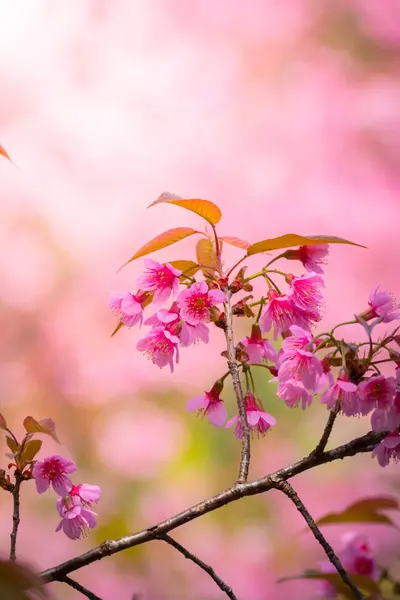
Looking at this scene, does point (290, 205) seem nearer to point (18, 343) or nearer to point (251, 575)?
point (18, 343)

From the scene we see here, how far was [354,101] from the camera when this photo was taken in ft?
5.47

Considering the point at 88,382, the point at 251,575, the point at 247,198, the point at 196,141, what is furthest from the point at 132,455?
the point at 196,141

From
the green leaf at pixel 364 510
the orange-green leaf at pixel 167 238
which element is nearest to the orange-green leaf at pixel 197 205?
the orange-green leaf at pixel 167 238

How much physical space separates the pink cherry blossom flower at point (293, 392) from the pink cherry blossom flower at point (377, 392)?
0.04m

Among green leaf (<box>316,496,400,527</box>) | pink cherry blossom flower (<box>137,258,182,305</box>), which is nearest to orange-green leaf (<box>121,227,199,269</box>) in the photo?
pink cherry blossom flower (<box>137,258,182,305</box>)

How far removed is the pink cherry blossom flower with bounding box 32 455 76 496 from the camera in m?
0.40

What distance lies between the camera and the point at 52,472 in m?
0.41

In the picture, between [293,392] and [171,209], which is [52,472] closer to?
[293,392]

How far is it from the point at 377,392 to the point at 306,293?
10 cm

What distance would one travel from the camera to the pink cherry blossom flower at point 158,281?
434mm

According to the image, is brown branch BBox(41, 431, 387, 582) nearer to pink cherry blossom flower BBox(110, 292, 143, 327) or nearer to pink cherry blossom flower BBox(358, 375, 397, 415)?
pink cherry blossom flower BBox(358, 375, 397, 415)

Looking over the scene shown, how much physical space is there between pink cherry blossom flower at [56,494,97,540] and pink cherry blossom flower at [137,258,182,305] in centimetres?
12

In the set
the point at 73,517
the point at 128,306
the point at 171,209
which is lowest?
the point at 73,517

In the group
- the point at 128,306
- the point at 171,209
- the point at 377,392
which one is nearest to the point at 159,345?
the point at 128,306
